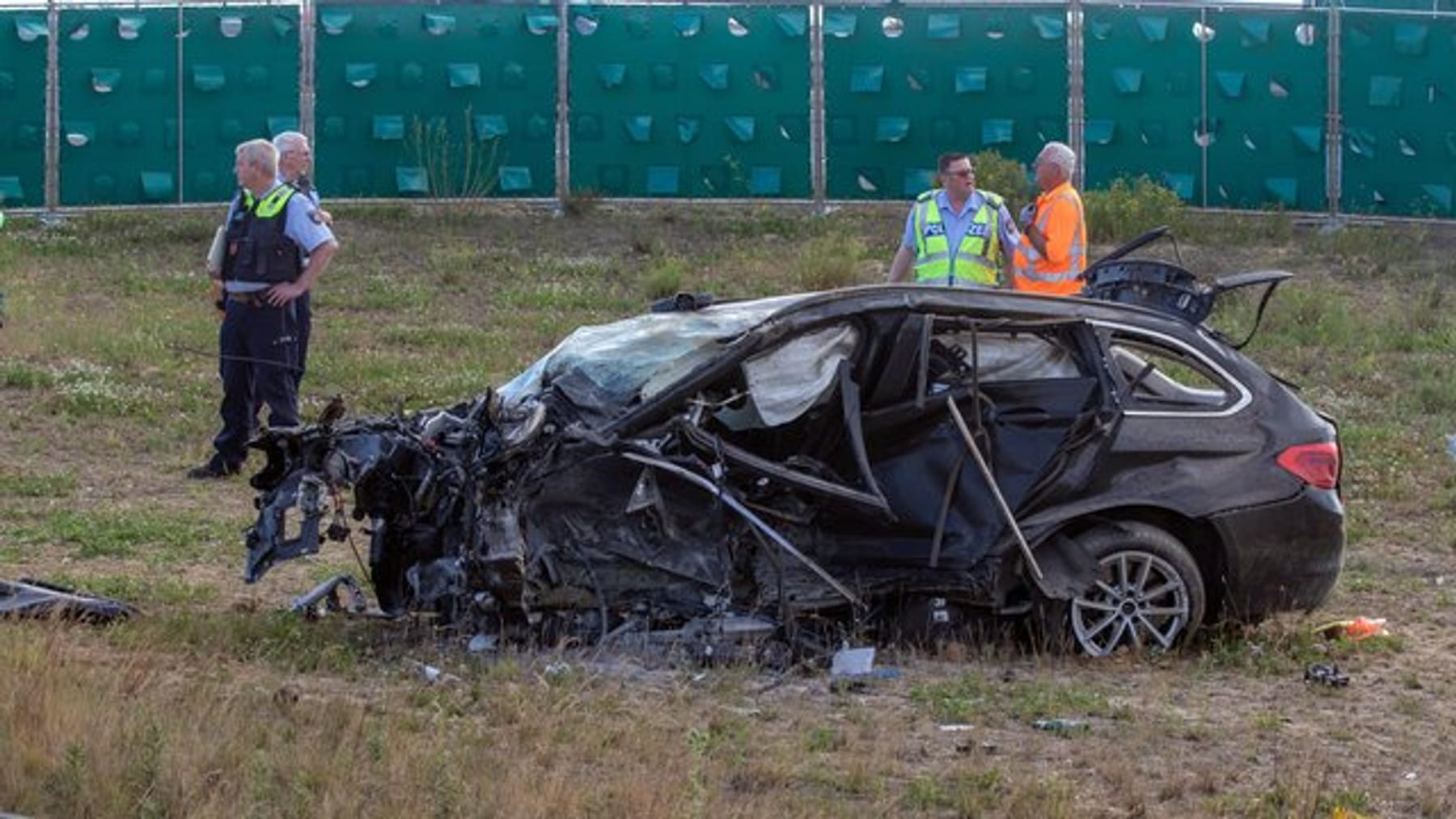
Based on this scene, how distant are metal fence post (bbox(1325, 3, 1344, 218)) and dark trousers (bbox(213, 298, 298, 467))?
1266cm

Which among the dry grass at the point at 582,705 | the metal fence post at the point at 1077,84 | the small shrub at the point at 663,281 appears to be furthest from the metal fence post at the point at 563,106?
the dry grass at the point at 582,705

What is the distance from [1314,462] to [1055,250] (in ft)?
11.8

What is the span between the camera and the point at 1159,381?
991 cm

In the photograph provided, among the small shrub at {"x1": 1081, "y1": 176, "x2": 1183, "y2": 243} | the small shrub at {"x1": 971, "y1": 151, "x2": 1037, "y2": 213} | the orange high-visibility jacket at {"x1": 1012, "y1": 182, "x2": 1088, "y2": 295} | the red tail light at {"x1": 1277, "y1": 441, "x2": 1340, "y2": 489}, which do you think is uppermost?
the small shrub at {"x1": 971, "y1": 151, "x2": 1037, "y2": 213}

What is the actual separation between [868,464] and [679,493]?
71cm

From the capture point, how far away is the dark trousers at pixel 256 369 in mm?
14000

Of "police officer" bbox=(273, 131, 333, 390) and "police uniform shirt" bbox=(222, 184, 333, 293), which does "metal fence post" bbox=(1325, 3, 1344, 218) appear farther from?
"police uniform shirt" bbox=(222, 184, 333, 293)

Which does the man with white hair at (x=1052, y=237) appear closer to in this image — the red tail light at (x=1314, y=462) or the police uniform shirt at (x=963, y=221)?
the police uniform shirt at (x=963, y=221)

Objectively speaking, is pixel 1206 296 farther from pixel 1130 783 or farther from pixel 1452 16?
pixel 1452 16

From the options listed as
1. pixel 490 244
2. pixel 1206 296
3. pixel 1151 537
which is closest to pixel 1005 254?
pixel 1206 296

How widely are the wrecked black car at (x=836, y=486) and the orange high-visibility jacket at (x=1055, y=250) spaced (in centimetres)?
333

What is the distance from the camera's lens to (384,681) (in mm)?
8586

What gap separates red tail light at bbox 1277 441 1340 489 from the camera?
31.9 feet

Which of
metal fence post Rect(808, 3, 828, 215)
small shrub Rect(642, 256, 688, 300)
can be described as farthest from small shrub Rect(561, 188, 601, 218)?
small shrub Rect(642, 256, 688, 300)
